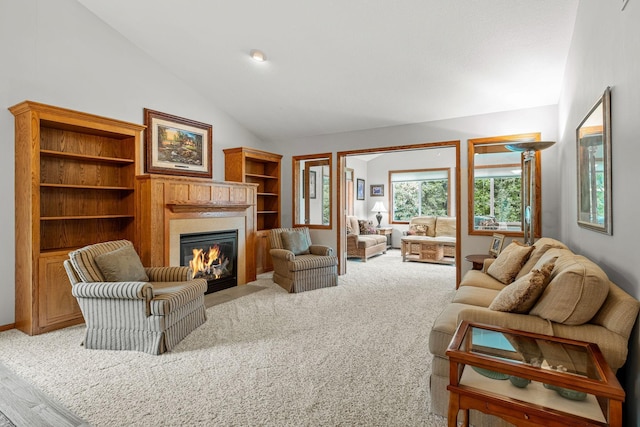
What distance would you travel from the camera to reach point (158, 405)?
2.02 m

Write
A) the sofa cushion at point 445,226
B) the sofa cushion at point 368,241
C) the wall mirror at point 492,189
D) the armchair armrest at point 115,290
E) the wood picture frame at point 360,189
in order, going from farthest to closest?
the wood picture frame at point 360,189, the sofa cushion at point 445,226, the sofa cushion at point 368,241, the wall mirror at point 492,189, the armchair armrest at point 115,290

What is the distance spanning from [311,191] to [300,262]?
6.34 ft

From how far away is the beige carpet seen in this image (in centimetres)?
193

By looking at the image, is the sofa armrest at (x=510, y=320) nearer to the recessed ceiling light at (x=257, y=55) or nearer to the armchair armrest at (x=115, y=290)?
the armchair armrest at (x=115, y=290)

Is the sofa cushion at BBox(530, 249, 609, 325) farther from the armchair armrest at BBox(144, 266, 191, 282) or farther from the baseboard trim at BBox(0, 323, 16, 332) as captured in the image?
the baseboard trim at BBox(0, 323, 16, 332)

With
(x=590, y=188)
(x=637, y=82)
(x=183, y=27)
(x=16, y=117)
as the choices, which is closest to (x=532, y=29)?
(x=590, y=188)

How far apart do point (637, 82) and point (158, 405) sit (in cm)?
301

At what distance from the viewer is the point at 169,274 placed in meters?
3.44

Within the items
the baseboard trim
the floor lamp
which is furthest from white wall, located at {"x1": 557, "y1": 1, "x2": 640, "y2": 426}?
the baseboard trim

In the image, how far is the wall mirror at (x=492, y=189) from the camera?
4625 mm

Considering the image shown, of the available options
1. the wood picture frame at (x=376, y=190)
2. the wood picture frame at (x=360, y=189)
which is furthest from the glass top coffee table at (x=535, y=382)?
the wood picture frame at (x=376, y=190)

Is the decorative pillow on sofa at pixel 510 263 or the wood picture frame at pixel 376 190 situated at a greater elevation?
the wood picture frame at pixel 376 190

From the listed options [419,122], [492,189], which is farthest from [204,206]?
[492,189]

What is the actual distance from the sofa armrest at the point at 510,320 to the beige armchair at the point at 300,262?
292 centimetres
